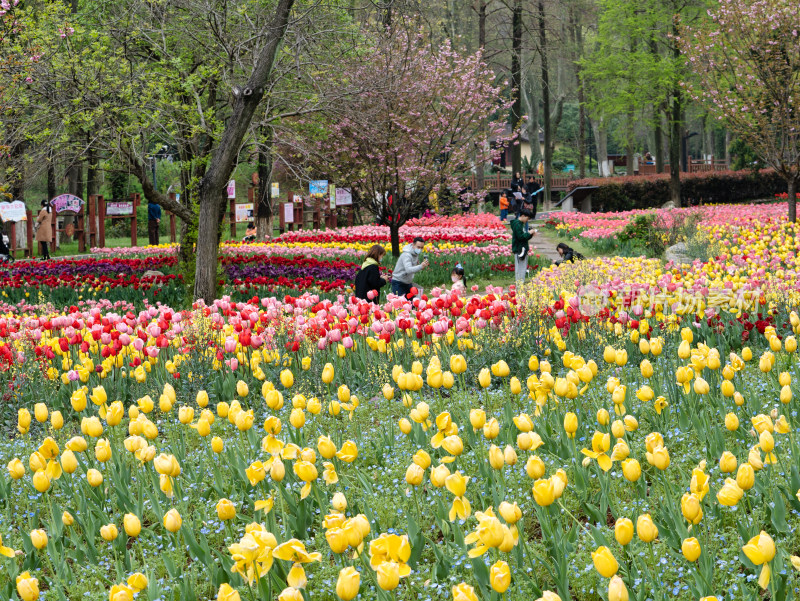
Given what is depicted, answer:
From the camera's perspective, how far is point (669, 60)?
2841 centimetres

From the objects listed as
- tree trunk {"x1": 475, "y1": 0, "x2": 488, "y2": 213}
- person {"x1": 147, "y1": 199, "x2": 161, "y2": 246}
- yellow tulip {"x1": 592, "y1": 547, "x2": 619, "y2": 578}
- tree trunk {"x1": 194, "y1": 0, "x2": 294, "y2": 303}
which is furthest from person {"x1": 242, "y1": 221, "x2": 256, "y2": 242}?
yellow tulip {"x1": 592, "y1": 547, "x2": 619, "y2": 578}

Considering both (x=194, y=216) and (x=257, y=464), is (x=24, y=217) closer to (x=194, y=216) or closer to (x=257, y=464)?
(x=194, y=216)

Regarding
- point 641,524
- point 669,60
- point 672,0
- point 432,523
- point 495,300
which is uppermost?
point 672,0

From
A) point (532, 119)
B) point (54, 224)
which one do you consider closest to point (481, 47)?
point (54, 224)

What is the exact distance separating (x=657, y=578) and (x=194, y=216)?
10784 mm

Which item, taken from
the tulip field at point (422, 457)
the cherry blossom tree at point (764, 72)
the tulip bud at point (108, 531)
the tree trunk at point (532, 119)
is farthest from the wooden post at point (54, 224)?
the tree trunk at point (532, 119)

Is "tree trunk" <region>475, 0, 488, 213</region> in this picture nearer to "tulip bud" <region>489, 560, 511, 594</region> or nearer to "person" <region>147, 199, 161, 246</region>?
"person" <region>147, 199, 161, 246</region>

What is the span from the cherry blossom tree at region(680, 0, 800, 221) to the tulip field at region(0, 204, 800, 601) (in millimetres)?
10234

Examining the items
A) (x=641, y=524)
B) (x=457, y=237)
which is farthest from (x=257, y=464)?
(x=457, y=237)

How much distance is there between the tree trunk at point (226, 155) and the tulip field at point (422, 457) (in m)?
3.69

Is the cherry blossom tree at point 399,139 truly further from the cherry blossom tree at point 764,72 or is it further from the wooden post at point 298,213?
the wooden post at point 298,213

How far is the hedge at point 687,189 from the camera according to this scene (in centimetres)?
3017

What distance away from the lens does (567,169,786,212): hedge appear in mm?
30172

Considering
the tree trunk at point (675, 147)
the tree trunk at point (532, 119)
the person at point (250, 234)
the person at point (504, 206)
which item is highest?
the tree trunk at point (532, 119)
